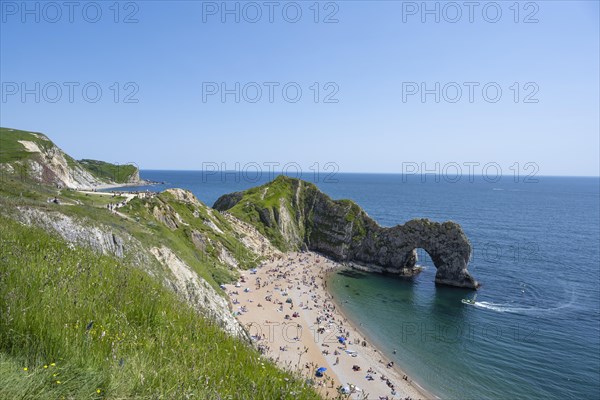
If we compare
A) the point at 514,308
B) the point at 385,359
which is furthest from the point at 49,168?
the point at 514,308

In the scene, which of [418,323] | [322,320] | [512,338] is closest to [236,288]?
[322,320]

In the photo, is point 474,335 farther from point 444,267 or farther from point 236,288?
point 236,288

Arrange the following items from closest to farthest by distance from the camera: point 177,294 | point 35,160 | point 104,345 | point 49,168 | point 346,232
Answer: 1. point 104,345
2. point 177,294
3. point 346,232
4. point 35,160
5. point 49,168

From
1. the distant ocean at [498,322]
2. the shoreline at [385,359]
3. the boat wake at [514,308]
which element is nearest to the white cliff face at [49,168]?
the shoreline at [385,359]

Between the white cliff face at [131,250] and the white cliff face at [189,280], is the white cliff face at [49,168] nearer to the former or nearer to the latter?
the white cliff face at [189,280]

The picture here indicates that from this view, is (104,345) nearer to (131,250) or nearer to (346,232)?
(131,250)
